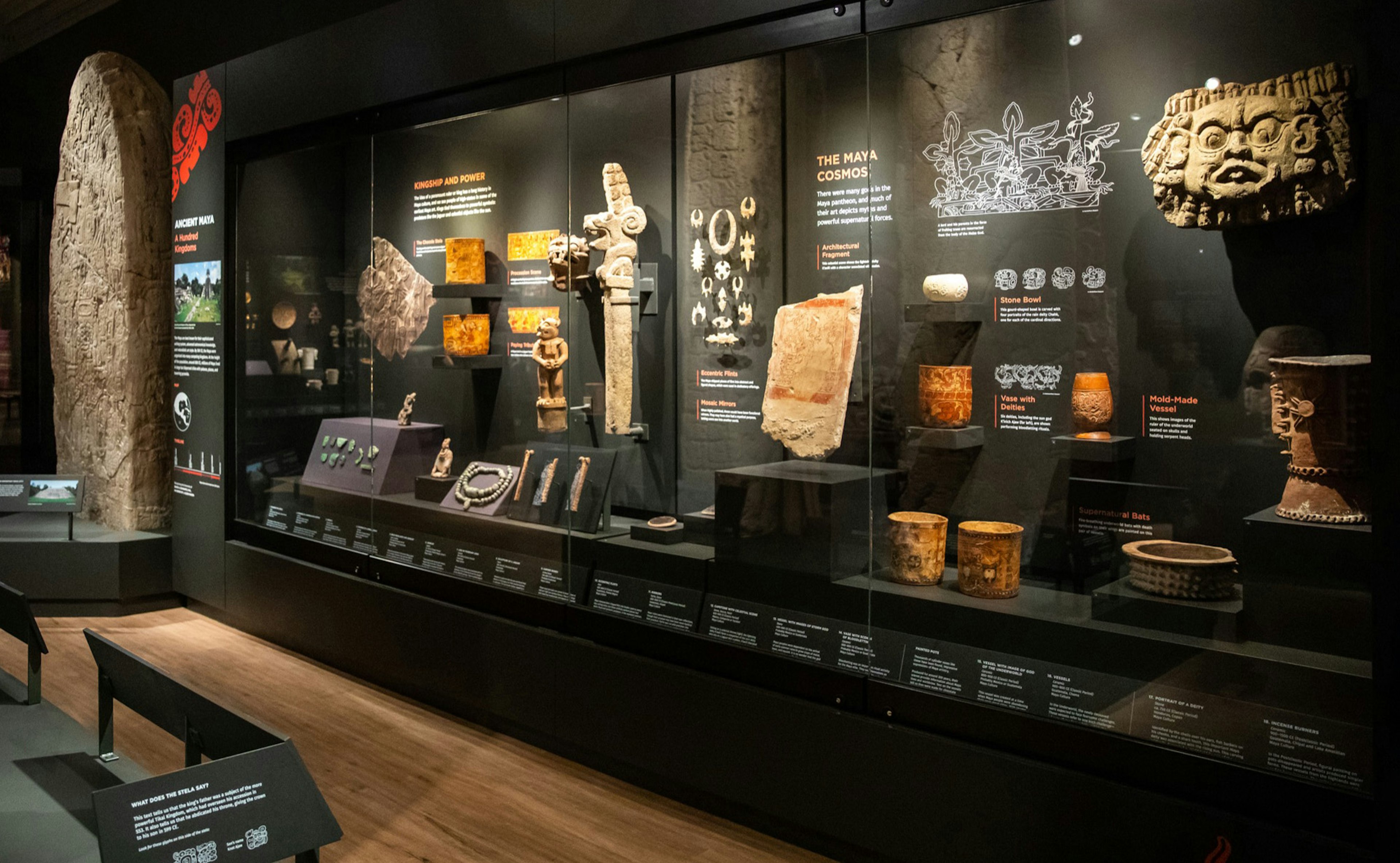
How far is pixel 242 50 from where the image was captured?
640 centimetres

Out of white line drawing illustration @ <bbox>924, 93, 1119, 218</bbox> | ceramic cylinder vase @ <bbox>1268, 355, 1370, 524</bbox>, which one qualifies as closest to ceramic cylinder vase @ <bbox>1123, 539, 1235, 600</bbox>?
ceramic cylinder vase @ <bbox>1268, 355, 1370, 524</bbox>

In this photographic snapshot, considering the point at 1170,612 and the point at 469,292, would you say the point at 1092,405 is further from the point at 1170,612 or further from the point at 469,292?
the point at 469,292

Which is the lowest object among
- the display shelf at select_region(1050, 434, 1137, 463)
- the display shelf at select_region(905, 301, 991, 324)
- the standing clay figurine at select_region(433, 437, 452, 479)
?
the standing clay figurine at select_region(433, 437, 452, 479)

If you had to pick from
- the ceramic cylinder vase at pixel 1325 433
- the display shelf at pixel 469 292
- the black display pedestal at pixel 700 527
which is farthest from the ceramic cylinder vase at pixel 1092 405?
the display shelf at pixel 469 292

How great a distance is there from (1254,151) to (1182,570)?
964 mm

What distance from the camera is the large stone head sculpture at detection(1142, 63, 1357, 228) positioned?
225 cm

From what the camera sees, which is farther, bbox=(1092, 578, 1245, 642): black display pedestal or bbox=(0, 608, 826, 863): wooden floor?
bbox=(0, 608, 826, 863): wooden floor

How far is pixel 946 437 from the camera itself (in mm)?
2881

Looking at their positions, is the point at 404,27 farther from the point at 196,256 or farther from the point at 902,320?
the point at 902,320

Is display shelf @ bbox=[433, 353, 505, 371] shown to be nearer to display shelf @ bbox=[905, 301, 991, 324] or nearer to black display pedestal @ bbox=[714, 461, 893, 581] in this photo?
black display pedestal @ bbox=[714, 461, 893, 581]

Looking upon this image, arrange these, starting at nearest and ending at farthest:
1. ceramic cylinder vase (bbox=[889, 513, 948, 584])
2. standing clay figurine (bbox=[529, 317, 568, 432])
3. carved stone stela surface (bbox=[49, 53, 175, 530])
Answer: ceramic cylinder vase (bbox=[889, 513, 948, 584]) < standing clay figurine (bbox=[529, 317, 568, 432]) < carved stone stela surface (bbox=[49, 53, 175, 530])

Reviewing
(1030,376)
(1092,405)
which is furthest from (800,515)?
(1092,405)

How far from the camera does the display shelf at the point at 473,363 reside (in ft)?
14.2

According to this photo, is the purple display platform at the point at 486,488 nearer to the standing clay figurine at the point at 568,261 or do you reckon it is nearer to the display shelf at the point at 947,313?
the standing clay figurine at the point at 568,261
